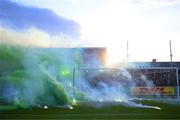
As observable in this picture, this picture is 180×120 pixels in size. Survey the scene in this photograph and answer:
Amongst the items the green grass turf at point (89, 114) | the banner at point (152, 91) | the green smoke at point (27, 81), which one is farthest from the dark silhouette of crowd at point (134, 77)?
the green grass turf at point (89, 114)

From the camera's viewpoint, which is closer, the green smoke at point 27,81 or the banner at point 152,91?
the green smoke at point 27,81

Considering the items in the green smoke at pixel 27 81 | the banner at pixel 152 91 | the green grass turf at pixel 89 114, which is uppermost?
the green smoke at pixel 27 81

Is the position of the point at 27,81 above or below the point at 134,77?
below

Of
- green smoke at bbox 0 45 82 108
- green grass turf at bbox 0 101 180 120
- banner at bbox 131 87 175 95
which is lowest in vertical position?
green grass turf at bbox 0 101 180 120

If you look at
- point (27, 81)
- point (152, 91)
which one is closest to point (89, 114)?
point (27, 81)

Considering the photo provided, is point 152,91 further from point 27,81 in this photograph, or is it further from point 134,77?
point 27,81

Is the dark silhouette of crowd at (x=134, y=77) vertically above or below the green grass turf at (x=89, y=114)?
above

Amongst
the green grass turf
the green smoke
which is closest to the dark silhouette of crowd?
the green smoke

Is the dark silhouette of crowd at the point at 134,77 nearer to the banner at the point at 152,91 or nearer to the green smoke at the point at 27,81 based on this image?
the banner at the point at 152,91

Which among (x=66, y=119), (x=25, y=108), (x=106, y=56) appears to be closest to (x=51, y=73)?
(x=25, y=108)

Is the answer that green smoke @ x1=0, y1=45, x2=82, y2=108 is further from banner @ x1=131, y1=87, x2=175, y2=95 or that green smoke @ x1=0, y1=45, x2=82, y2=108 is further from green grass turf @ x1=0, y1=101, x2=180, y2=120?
banner @ x1=131, y1=87, x2=175, y2=95

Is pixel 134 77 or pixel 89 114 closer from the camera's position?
pixel 89 114

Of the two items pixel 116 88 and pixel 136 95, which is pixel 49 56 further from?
pixel 136 95

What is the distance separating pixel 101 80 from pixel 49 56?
1013cm
